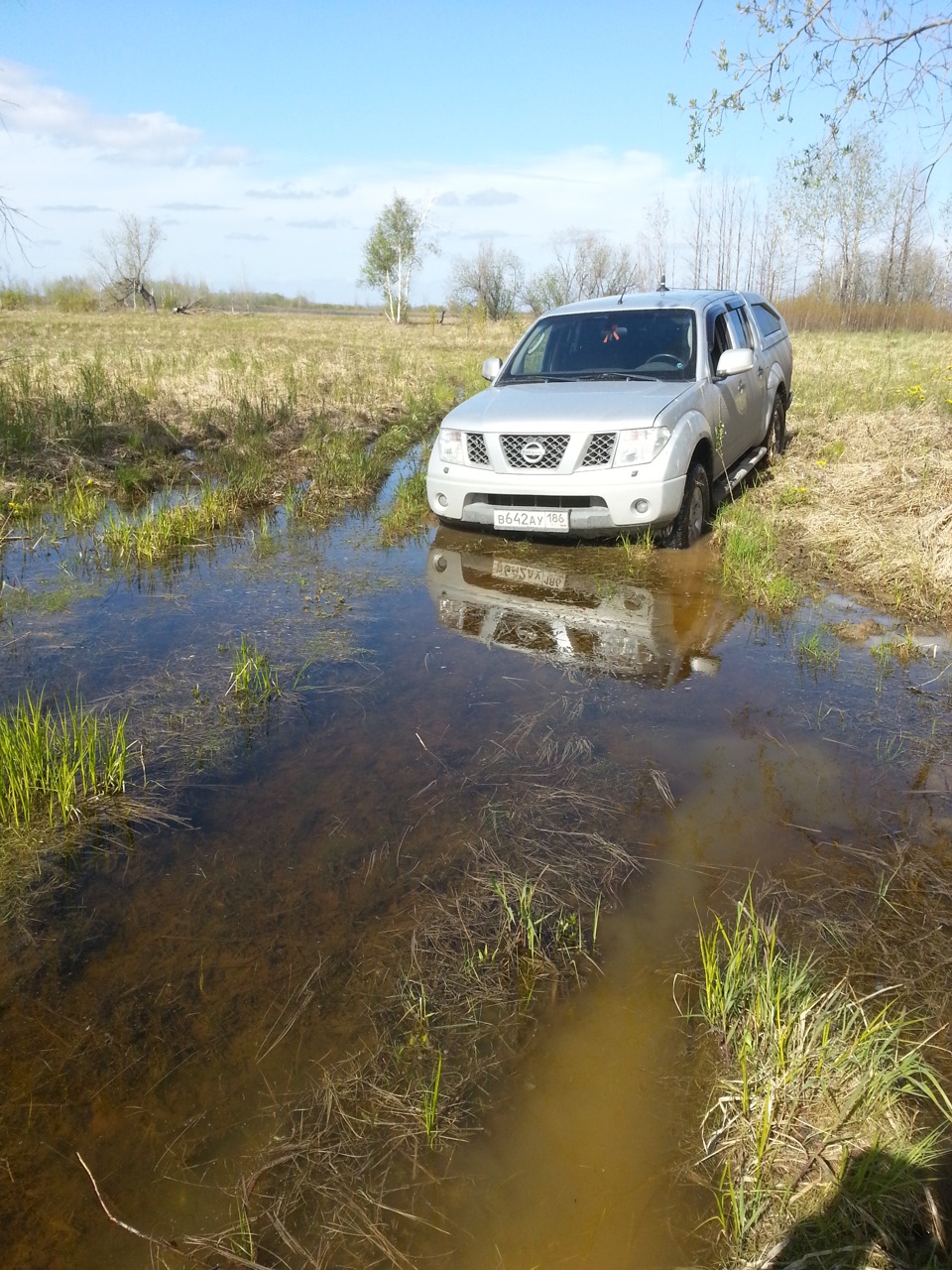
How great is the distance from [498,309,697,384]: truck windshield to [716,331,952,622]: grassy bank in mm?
1386

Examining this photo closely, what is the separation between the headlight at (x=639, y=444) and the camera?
6.18 m

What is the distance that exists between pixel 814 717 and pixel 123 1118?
10.7 feet

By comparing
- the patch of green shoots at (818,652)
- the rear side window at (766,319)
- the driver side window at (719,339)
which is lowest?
the patch of green shoots at (818,652)

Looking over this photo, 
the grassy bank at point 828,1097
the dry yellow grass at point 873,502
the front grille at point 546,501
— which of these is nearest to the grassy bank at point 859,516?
the dry yellow grass at point 873,502

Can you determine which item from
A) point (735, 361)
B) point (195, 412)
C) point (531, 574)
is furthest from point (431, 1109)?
point (195, 412)

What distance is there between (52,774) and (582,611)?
3.33 m

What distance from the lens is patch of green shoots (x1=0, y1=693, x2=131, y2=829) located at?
317 cm

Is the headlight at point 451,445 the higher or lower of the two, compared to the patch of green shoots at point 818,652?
higher

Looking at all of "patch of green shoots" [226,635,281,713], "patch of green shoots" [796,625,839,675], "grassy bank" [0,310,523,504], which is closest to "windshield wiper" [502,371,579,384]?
"grassy bank" [0,310,523,504]

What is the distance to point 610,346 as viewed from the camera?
7.49m

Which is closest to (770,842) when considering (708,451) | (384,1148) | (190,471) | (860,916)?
(860,916)

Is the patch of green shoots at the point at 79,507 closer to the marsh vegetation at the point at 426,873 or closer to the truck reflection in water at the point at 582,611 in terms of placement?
the marsh vegetation at the point at 426,873

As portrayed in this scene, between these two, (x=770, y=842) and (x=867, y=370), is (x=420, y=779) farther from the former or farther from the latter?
(x=867, y=370)

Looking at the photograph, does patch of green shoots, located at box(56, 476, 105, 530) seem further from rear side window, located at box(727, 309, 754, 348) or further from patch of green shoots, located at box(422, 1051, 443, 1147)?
patch of green shoots, located at box(422, 1051, 443, 1147)
